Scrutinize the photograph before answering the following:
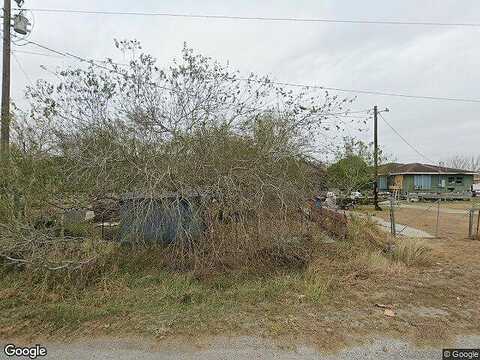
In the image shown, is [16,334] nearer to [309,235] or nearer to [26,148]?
[26,148]

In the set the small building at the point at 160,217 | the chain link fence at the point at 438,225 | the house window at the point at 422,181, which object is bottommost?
the chain link fence at the point at 438,225

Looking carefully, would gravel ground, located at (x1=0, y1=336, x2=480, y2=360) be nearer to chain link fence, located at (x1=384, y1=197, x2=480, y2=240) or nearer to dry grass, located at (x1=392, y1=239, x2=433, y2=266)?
dry grass, located at (x1=392, y1=239, x2=433, y2=266)

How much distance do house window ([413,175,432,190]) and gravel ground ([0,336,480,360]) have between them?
46.5 m

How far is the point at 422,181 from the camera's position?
147 ft

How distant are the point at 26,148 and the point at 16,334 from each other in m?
3.60

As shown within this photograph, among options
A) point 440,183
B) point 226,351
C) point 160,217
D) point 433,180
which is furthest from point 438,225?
point 440,183

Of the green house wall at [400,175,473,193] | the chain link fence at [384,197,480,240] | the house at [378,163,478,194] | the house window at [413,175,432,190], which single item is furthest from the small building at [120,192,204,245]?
the house window at [413,175,432,190]

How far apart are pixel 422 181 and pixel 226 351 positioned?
48551mm

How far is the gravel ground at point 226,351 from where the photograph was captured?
3.24 m

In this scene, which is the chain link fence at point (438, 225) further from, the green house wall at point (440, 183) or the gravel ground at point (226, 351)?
the green house wall at point (440, 183)

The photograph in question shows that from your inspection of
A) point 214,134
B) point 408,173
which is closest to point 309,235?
point 214,134

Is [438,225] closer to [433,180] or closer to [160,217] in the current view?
[160,217]

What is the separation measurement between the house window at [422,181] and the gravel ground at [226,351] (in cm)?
4652

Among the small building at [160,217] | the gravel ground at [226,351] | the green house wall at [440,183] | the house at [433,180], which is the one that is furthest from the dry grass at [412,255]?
the green house wall at [440,183]
